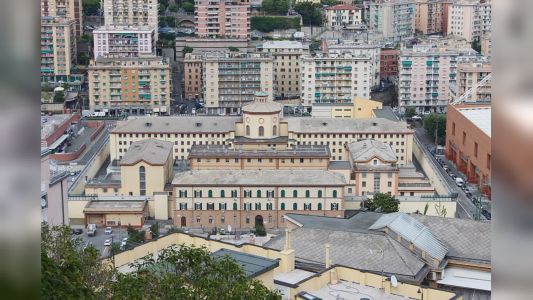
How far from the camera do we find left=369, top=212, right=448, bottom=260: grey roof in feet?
23.3

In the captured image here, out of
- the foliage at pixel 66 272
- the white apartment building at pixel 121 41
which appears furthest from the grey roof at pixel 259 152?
the foliage at pixel 66 272

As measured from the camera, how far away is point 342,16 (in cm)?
2250

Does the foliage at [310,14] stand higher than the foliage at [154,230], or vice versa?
the foliage at [310,14]

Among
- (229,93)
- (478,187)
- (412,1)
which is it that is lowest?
(478,187)

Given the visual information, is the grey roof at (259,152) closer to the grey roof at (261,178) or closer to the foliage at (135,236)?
the grey roof at (261,178)

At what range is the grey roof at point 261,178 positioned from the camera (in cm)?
1006

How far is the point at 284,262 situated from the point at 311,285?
0.45 meters

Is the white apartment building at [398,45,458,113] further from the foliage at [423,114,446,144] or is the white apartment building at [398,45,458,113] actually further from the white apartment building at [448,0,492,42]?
the white apartment building at [448,0,492,42]

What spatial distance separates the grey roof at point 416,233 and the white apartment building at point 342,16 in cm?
1536

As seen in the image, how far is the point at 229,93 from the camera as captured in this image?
16438 millimetres

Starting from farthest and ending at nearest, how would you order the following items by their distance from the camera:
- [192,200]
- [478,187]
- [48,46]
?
[48,46]
[478,187]
[192,200]
